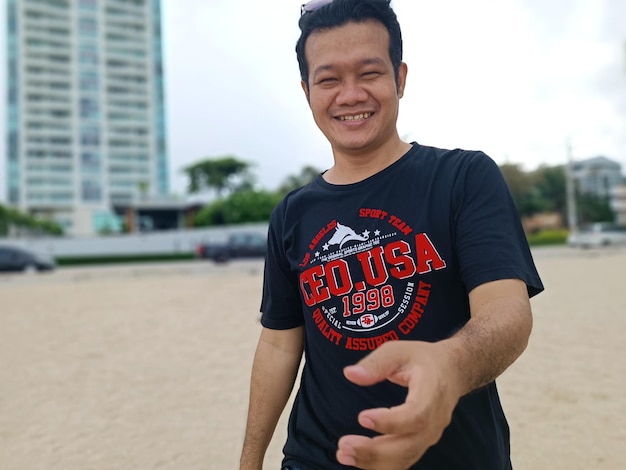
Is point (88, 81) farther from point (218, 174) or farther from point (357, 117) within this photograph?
point (357, 117)

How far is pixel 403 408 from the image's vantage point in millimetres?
742

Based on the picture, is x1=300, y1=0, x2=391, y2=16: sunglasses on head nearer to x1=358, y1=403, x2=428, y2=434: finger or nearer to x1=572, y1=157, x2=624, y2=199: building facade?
x1=358, y1=403, x2=428, y2=434: finger

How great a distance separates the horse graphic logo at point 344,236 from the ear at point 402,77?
37cm

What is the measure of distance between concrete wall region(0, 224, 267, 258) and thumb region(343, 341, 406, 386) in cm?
3874

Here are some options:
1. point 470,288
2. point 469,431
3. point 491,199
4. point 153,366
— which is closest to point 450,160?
point 491,199

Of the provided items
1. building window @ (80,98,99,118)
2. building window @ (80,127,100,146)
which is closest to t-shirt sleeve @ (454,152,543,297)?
building window @ (80,127,100,146)

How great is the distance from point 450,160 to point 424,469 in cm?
69

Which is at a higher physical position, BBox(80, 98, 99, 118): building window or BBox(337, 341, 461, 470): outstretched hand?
→ BBox(80, 98, 99, 118): building window

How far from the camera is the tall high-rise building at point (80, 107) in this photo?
233ft

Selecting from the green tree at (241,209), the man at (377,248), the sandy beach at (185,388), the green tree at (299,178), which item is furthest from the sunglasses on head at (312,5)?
the green tree at (299,178)

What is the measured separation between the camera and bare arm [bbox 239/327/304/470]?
5.19ft

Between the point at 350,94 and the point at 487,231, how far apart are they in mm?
460

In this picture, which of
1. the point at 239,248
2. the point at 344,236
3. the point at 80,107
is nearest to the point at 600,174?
the point at 80,107

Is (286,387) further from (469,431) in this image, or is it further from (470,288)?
(470,288)
